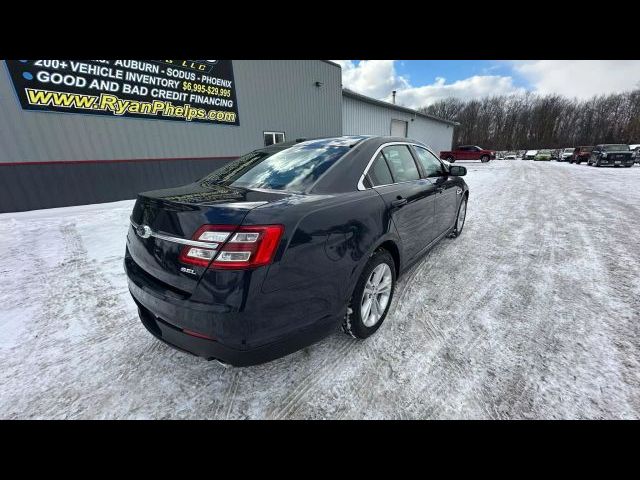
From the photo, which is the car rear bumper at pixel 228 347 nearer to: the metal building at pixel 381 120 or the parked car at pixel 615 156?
the metal building at pixel 381 120

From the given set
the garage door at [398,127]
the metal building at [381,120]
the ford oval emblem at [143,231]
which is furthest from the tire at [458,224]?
the garage door at [398,127]

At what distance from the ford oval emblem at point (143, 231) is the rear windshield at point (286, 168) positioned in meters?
0.70

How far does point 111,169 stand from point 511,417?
10.2 m

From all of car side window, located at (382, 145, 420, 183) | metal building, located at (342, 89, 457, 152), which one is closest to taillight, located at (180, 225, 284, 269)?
car side window, located at (382, 145, 420, 183)

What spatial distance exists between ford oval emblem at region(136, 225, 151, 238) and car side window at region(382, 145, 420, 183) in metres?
2.03

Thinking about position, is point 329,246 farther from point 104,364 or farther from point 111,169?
point 111,169

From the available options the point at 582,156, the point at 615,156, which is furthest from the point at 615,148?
the point at 582,156

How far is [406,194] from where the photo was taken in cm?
263

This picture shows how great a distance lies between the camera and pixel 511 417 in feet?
5.30

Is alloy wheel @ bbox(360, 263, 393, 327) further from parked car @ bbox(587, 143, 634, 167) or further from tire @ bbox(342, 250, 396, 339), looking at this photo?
parked car @ bbox(587, 143, 634, 167)

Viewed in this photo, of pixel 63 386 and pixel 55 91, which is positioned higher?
pixel 55 91

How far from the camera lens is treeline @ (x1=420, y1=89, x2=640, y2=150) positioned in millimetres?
51656

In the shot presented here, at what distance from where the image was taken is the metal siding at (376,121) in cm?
1579
